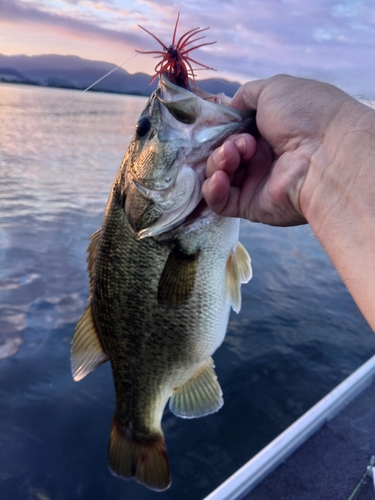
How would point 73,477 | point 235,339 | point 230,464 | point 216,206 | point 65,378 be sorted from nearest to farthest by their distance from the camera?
point 216,206 < point 73,477 < point 230,464 < point 65,378 < point 235,339

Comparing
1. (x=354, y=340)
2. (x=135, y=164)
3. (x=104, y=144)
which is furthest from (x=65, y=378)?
(x=104, y=144)

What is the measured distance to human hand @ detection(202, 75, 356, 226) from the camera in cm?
152

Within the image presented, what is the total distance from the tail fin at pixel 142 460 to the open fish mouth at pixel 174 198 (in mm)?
1088

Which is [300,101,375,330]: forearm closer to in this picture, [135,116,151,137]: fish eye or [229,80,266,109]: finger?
[229,80,266,109]: finger

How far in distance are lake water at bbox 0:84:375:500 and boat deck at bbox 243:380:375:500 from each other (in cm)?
77

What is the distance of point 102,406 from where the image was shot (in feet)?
13.4

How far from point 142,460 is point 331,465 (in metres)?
1.70

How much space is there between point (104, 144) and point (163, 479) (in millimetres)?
19508

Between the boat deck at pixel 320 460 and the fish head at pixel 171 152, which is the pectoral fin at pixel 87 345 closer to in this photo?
the fish head at pixel 171 152

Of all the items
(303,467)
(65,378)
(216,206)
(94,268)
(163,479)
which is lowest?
(65,378)

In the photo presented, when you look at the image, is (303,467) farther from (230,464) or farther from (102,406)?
(102,406)

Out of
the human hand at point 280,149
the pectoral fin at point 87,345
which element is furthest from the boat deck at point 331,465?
the human hand at point 280,149

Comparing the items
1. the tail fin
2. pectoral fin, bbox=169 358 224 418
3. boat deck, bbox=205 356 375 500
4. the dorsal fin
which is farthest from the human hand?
boat deck, bbox=205 356 375 500

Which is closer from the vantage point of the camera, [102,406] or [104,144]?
[102,406]
